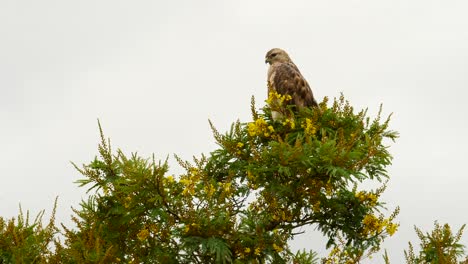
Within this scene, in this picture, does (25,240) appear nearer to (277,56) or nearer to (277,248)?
(277,248)

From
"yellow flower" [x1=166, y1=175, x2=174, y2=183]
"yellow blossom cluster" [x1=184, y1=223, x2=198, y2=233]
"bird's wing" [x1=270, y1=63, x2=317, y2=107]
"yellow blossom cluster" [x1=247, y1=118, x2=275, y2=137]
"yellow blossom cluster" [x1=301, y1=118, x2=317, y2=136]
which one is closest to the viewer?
"yellow blossom cluster" [x1=184, y1=223, x2=198, y2=233]

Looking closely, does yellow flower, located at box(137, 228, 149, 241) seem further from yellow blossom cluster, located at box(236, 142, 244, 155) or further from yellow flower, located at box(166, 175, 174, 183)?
yellow blossom cluster, located at box(236, 142, 244, 155)

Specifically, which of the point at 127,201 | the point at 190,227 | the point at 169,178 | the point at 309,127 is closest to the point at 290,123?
the point at 309,127

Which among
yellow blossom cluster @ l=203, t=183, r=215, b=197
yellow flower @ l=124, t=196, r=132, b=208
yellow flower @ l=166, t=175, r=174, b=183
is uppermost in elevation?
yellow flower @ l=166, t=175, r=174, b=183

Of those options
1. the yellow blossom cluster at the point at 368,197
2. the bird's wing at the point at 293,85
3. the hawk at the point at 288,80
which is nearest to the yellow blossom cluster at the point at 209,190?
the yellow blossom cluster at the point at 368,197

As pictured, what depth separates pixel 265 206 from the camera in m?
9.48

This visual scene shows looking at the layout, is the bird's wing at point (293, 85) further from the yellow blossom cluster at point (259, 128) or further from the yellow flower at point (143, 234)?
the yellow flower at point (143, 234)

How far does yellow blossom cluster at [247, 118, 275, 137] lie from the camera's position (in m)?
9.43

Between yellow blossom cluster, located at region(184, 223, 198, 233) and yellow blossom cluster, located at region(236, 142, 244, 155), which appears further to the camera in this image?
yellow blossom cluster, located at region(236, 142, 244, 155)

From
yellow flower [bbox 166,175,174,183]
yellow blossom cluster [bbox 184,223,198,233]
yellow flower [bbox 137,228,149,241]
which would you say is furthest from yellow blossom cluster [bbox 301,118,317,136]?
yellow flower [bbox 137,228,149,241]

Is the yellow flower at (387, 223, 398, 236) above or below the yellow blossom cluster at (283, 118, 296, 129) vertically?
below

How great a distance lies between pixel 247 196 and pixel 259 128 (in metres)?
1.35

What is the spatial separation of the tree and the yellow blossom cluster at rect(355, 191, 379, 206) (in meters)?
0.02

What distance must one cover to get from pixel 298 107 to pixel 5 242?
5.81 metres
